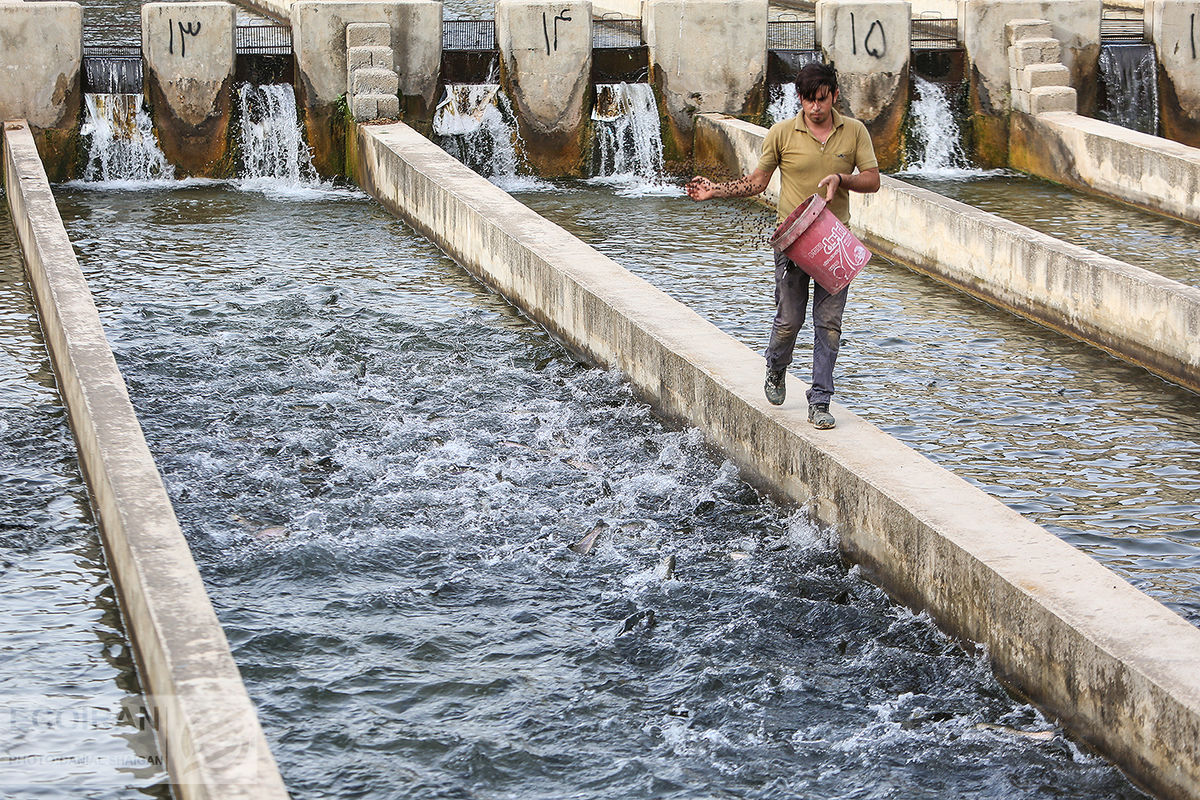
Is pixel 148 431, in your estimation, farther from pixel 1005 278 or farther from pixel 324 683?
pixel 1005 278

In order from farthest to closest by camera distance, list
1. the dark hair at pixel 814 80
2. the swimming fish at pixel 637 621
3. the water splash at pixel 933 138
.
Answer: the water splash at pixel 933 138 < the dark hair at pixel 814 80 < the swimming fish at pixel 637 621

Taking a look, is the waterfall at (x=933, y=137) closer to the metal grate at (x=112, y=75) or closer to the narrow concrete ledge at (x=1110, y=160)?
the narrow concrete ledge at (x=1110, y=160)

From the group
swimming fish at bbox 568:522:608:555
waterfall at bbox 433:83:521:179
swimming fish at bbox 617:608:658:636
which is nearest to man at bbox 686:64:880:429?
swimming fish at bbox 568:522:608:555

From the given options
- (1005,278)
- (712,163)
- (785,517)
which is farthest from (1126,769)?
(712,163)

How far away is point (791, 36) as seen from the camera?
2034cm

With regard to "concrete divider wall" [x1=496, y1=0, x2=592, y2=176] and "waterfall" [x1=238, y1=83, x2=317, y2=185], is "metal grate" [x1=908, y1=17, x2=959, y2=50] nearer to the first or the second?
"concrete divider wall" [x1=496, y1=0, x2=592, y2=176]

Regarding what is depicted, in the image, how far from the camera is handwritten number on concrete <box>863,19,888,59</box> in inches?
708

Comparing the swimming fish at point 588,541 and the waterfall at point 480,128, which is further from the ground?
the waterfall at point 480,128

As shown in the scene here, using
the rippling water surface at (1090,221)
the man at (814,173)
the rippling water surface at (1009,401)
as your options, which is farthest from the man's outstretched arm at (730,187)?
the rippling water surface at (1090,221)

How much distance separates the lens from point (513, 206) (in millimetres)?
12750

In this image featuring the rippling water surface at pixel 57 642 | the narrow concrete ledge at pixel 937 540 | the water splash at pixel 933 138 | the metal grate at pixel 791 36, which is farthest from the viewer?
the metal grate at pixel 791 36

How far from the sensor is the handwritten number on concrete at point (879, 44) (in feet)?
59.0

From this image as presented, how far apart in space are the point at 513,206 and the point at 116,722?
25.1 ft

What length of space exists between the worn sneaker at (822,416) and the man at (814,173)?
190mm
